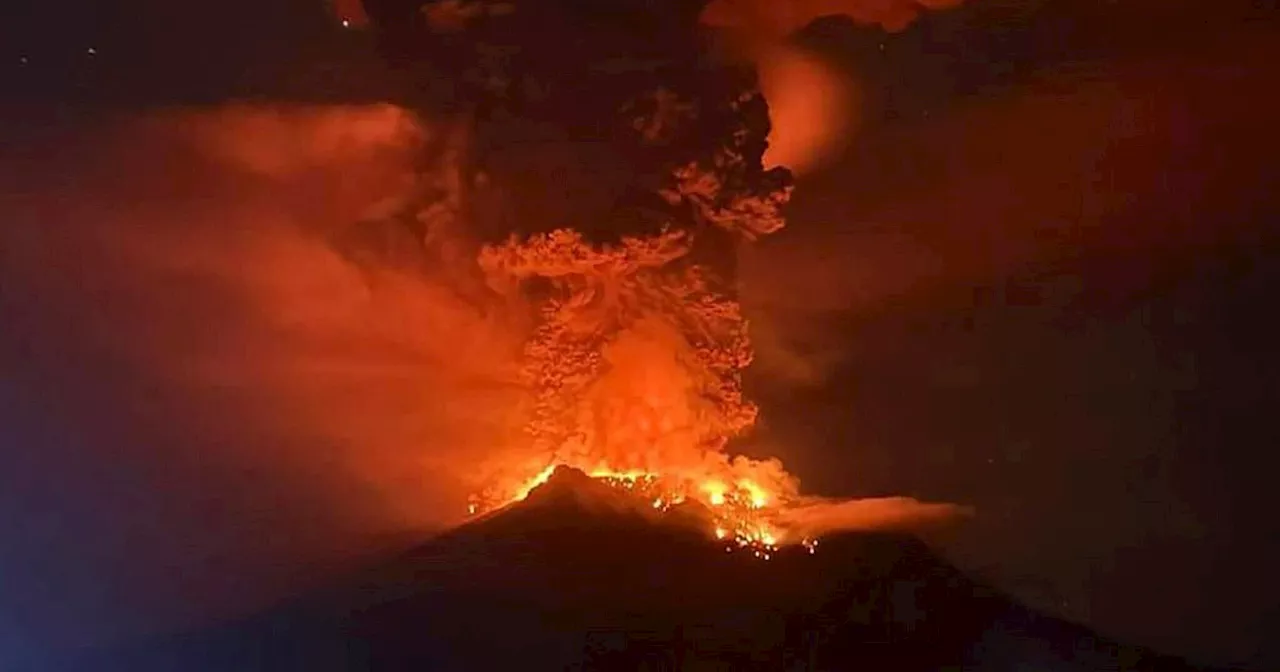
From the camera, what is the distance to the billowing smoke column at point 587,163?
18.1 ft

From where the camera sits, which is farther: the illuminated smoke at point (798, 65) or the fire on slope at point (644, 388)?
the fire on slope at point (644, 388)

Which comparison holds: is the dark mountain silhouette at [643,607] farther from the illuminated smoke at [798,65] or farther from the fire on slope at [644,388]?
the illuminated smoke at [798,65]

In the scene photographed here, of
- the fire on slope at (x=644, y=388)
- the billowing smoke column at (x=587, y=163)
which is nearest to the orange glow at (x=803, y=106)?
the billowing smoke column at (x=587, y=163)

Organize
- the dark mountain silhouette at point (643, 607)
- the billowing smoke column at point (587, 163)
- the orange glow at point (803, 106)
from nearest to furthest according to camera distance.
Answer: the billowing smoke column at point (587, 163)
the orange glow at point (803, 106)
the dark mountain silhouette at point (643, 607)

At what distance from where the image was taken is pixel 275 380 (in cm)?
601

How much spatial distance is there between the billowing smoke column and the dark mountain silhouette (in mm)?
641

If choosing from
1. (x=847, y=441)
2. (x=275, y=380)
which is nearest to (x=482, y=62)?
(x=275, y=380)

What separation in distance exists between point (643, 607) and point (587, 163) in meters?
2.06

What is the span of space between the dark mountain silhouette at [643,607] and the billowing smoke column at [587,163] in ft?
2.10

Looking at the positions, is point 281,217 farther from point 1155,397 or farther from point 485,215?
point 1155,397

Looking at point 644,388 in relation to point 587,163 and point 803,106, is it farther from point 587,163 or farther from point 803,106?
point 803,106

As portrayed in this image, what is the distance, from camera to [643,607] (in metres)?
6.37

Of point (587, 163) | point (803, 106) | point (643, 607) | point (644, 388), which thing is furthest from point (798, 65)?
point (643, 607)

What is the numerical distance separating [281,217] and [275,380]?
699 mm
